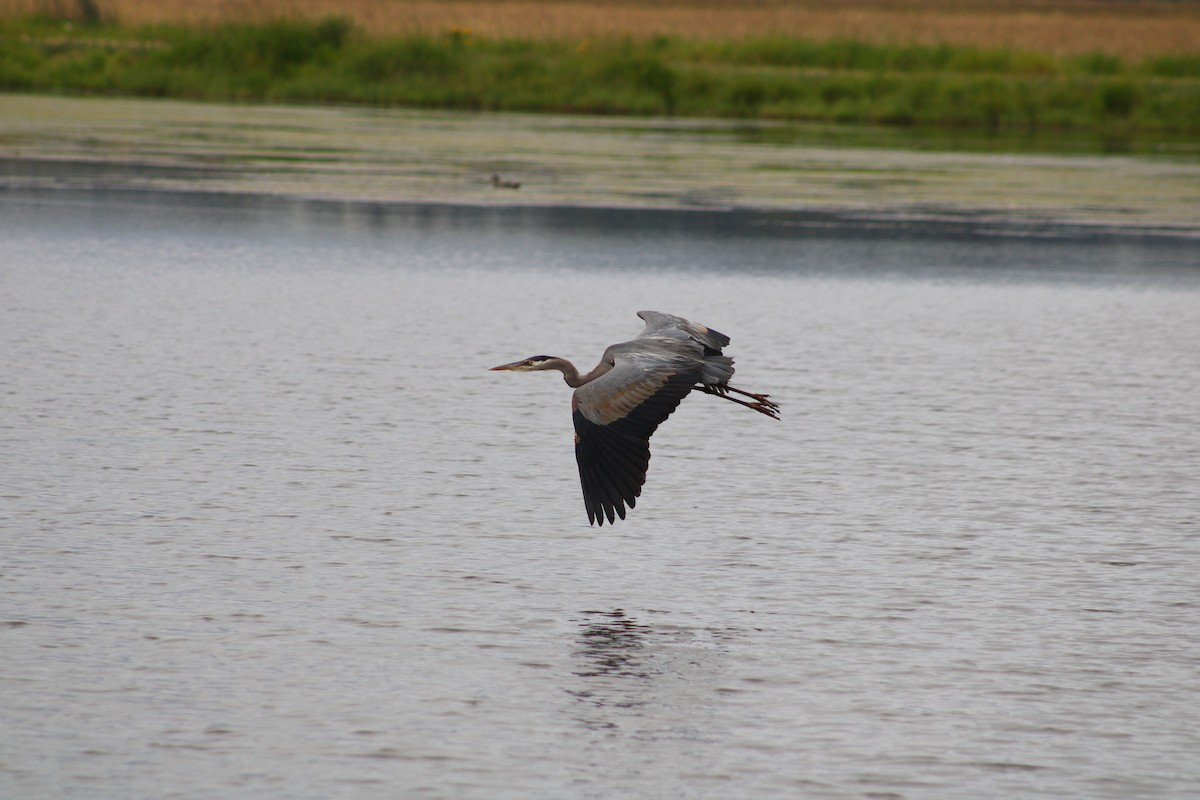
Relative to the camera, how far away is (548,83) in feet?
129

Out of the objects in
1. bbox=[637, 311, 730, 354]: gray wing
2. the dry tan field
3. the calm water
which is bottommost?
the calm water

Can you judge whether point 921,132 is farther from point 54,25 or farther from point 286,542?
point 286,542

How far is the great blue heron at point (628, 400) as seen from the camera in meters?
6.94

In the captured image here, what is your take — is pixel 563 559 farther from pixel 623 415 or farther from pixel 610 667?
pixel 610 667

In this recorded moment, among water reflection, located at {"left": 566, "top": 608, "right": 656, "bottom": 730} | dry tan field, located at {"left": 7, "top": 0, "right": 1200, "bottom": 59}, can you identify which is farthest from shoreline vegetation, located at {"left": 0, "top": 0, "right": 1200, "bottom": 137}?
water reflection, located at {"left": 566, "top": 608, "right": 656, "bottom": 730}

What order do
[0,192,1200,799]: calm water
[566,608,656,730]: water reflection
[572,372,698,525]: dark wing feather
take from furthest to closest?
[572,372,698,525]: dark wing feather < [566,608,656,730]: water reflection < [0,192,1200,799]: calm water

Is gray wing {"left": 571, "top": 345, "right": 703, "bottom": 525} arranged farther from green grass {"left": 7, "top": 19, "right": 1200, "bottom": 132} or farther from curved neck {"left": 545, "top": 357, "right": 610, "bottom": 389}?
green grass {"left": 7, "top": 19, "right": 1200, "bottom": 132}

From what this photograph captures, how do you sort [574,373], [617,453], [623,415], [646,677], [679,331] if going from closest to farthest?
1. [646,677]
2. [617,453]
3. [623,415]
4. [574,373]
5. [679,331]

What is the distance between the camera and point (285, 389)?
10922mm

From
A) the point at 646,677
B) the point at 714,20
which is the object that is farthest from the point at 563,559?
the point at 714,20

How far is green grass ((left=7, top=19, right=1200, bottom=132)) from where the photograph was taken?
38406mm

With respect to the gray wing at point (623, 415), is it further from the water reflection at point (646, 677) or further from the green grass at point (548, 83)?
the green grass at point (548, 83)

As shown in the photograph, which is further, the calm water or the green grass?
the green grass

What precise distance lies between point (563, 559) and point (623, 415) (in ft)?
2.14
